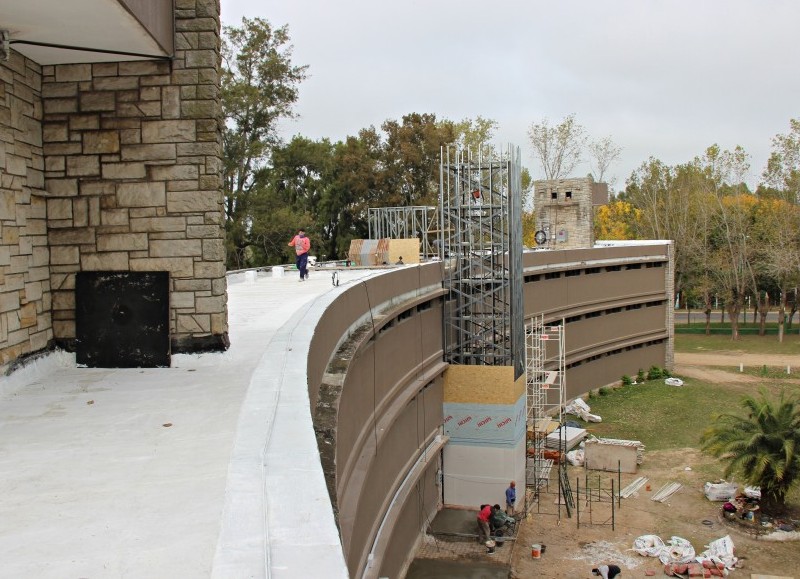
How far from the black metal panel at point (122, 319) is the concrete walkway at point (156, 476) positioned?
198mm

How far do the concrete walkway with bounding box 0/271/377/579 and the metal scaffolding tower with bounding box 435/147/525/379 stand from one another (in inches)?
430

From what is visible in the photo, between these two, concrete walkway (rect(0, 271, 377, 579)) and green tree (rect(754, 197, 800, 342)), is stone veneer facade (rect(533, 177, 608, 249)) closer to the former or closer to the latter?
green tree (rect(754, 197, 800, 342))

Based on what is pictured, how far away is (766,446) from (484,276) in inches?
289

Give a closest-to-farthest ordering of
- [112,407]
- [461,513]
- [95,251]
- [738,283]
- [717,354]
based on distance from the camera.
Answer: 1. [112,407]
2. [95,251]
3. [461,513]
4. [717,354]
5. [738,283]

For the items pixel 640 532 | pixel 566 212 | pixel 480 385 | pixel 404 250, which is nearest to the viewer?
pixel 640 532

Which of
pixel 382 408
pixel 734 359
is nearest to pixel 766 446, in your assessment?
pixel 382 408

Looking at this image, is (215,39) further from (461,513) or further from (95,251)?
(461,513)

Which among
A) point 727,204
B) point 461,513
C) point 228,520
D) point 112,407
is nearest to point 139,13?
point 112,407

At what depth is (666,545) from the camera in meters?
15.8

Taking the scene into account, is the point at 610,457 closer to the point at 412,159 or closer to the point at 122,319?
the point at 122,319

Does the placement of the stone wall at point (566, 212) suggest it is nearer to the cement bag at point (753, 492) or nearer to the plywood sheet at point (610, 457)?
the plywood sheet at point (610, 457)

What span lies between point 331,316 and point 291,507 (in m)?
5.47

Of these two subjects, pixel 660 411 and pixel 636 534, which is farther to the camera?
pixel 660 411

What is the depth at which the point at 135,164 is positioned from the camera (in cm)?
765
